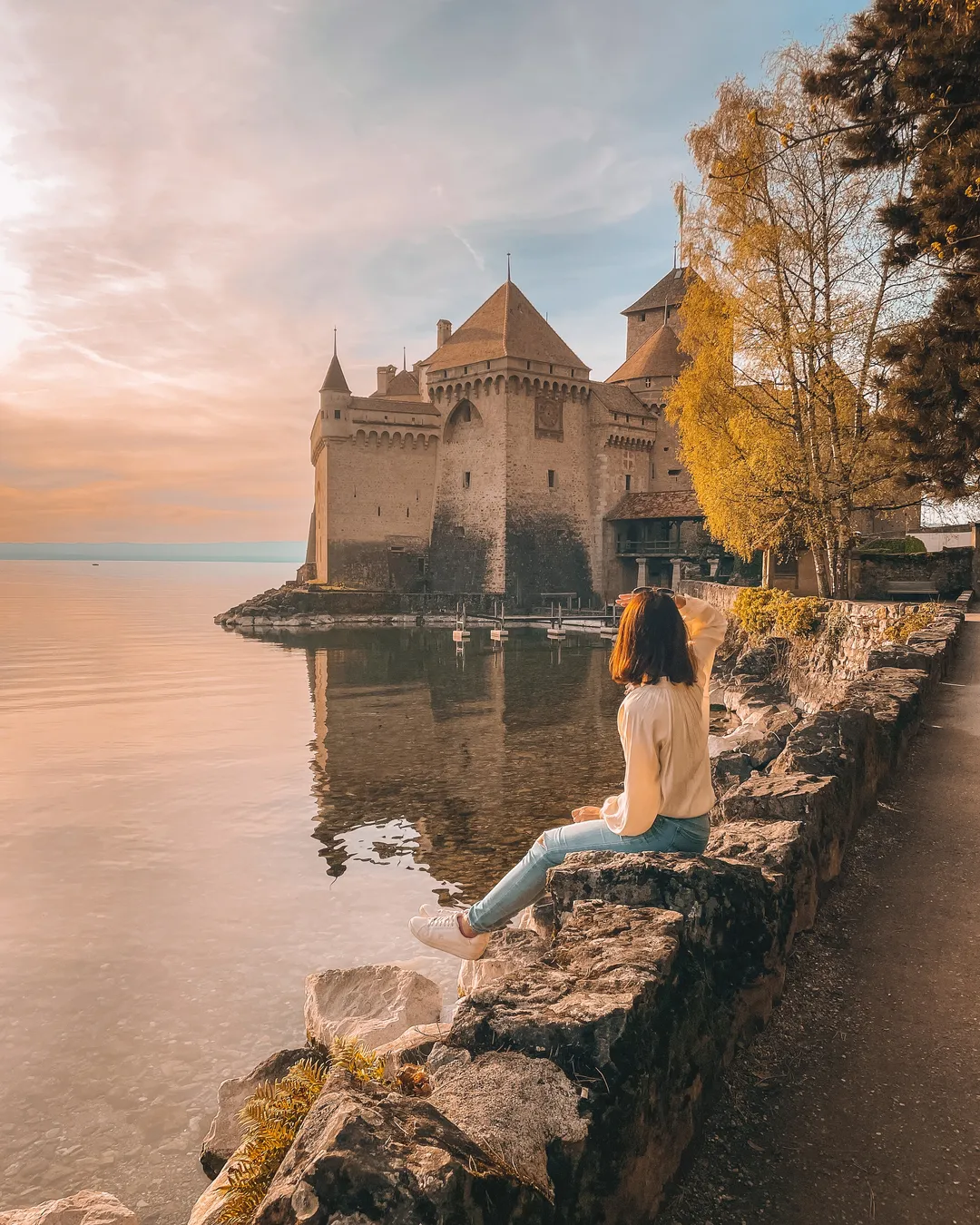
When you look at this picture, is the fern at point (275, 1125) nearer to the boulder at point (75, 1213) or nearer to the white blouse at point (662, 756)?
the boulder at point (75, 1213)

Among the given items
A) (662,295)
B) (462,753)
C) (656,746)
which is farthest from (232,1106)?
(662,295)

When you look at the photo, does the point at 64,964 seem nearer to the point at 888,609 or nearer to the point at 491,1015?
the point at 491,1015

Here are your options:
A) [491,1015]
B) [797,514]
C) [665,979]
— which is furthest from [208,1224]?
[797,514]

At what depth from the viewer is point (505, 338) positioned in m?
39.1

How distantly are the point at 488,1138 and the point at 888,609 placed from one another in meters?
12.3

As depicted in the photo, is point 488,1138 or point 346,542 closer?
point 488,1138

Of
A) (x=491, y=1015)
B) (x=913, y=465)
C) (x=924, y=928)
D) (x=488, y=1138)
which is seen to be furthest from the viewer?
(x=913, y=465)

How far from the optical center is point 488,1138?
179 centimetres

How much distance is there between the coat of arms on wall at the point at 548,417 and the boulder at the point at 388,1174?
39.6 m

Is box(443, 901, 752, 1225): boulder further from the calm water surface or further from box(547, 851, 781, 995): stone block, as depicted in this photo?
the calm water surface

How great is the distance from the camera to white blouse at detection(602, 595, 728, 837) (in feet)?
10.6

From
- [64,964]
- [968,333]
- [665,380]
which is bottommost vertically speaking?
[64,964]

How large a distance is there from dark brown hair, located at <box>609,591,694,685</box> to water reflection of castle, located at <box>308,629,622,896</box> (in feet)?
17.3

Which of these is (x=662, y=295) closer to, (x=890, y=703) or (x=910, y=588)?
(x=910, y=588)
